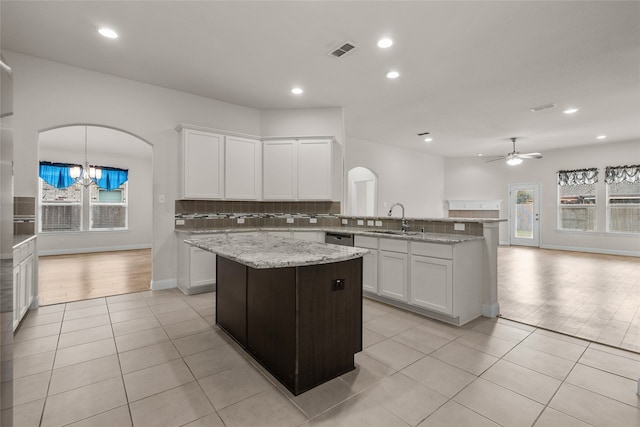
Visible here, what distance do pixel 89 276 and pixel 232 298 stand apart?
3.93 m

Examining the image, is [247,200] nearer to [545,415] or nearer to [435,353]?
[435,353]

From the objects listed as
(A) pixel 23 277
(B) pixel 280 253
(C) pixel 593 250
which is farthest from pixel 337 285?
(C) pixel 593 250

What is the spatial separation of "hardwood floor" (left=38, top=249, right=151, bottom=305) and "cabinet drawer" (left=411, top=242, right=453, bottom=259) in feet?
12.2

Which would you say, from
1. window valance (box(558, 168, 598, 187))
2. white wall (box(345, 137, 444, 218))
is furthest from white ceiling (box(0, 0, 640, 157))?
window valance (box(558, 168, 598, 187))

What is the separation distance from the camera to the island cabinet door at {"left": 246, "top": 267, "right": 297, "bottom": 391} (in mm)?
1896

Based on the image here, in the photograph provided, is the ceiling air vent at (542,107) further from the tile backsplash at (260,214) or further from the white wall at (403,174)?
the tile backsplash at (260,214)

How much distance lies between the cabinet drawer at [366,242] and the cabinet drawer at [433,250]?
0.55m

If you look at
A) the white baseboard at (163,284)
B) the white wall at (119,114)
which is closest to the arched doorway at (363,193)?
the white wall at (119,114)

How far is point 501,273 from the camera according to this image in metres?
5.31

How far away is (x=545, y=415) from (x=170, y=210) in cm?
451

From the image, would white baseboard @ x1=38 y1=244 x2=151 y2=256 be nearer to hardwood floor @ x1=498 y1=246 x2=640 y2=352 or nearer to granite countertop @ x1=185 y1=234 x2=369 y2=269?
granite countertop @ x1=185 y1=234 x2=369 y2=269

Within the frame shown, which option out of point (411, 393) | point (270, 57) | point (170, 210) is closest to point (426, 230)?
point (411, 393)

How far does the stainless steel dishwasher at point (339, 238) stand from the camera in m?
4.09

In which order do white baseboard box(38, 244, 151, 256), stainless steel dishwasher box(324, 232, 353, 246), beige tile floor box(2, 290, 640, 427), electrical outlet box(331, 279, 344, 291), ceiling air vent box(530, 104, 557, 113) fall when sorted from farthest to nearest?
white baseboard box(38, 244, 151, 256) → ceiling air vent box(530, 104, 557, 113) → stainless steel dishwasher box(324, 232, 353, 246) → electrical outlet box(331, 279, 344, 291) → beige tile floor box(2, 290, 640, 427)
